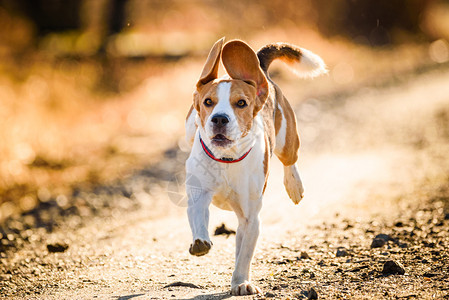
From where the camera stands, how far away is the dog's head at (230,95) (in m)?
4.29

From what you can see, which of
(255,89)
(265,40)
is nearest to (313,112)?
(265,40)

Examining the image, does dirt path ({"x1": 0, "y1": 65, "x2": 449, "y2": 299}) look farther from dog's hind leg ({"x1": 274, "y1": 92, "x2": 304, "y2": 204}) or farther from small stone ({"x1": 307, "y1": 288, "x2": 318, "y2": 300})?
dog's hind leg ({"x1": 274, "y1": 92, "x2": 304, "y2": 204})

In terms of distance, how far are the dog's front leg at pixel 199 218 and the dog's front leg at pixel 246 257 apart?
329 millimetres

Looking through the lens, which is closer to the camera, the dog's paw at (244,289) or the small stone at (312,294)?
the small stone at (312,294)

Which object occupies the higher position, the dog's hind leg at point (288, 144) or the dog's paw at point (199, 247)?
the dog's hind leg at point (288, 144)

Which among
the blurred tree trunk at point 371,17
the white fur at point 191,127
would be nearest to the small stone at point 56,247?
the white fur at point 191,127

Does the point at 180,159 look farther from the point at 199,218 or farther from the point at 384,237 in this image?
the point at 199,218

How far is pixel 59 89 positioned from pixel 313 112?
5.25 m

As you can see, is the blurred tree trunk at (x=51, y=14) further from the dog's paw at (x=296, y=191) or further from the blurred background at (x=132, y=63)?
the dog's paw at (x=296, y=191)

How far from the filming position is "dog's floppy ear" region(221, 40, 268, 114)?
4.66 m

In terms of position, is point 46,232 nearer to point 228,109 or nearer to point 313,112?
point 228,109

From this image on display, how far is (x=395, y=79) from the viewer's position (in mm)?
17797

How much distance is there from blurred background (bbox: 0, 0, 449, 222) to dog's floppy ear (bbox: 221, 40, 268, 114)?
15.2 ft

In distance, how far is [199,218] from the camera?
4.40 m
